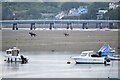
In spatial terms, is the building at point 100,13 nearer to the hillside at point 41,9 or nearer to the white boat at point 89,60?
the hillside at point 41,9

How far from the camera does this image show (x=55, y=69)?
28.8 meters

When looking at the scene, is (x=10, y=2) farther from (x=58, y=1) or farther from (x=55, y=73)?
(x=55, y=73)

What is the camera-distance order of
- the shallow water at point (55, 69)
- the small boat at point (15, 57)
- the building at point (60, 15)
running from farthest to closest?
the building at point (60, 15)
the small boat at point (15, 57)
the shallow water at point (55, 69)

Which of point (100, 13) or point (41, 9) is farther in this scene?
point (41, 9)

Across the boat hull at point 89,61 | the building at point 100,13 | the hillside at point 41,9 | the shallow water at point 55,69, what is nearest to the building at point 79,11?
the hillside at point 41,9

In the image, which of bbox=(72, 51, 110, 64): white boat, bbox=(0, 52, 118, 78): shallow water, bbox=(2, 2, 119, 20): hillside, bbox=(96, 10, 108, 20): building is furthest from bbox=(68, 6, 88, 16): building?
bbox=(72, 51, 110, 64): white boat

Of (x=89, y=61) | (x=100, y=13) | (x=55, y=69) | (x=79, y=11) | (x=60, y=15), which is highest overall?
(x=79, y=11)

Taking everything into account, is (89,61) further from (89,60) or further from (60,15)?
(60,15)

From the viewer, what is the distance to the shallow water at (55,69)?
85.5 ft

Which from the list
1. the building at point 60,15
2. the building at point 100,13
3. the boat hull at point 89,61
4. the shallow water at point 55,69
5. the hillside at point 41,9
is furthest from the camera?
the building at point 60,15

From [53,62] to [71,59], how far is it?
1.96 metres

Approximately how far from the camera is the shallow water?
26047 millimetres

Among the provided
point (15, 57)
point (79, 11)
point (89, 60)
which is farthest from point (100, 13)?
point (89, 60)

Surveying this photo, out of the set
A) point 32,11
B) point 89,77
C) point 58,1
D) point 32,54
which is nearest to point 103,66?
point 89,77
